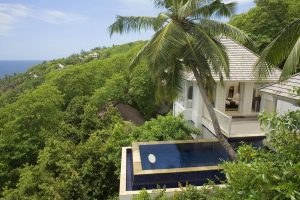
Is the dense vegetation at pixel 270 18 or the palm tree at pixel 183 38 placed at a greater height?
the dense vegetation at pixel 270 18

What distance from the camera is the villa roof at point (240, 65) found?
1639cm

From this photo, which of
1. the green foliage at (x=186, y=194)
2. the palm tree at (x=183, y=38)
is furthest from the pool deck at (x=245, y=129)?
the green foliage at (x=186, y=194)

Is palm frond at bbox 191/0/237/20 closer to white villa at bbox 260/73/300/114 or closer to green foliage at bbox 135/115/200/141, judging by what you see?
white villa at bbox 260/73/300/114

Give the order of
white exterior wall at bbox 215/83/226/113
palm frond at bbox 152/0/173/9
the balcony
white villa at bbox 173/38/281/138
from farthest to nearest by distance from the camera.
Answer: white exterior wall at bbox 215/83/226/113
white villa at bbox 173/38/281/138
the balcony
palm frond at bbox 152/0/173/9

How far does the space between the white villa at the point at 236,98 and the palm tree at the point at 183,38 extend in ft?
11.6

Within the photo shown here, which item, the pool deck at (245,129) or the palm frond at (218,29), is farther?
the pool deck at (245,129)

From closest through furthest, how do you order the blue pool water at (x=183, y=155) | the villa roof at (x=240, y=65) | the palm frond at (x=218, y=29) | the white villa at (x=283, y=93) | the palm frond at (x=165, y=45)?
the palm frond at (x=165, y=45) < the white villa at (x=283, y=93) < the palm frond at (x=218, y=29) < the blue pool water at (x=183, y=155) < the villa roof at (x=240, y=65)

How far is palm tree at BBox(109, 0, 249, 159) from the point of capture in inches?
448

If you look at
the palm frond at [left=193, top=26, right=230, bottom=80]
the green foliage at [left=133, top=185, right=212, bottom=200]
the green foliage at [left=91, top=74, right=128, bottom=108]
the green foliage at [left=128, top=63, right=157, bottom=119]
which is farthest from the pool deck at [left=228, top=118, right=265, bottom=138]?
the green foliage at [left=91, top=74, right=128, bottom=108]

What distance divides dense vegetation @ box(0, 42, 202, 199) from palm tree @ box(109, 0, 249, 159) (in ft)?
10.9

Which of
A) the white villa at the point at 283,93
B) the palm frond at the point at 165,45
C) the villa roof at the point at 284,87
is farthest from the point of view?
the villa roof at the point at 284,87

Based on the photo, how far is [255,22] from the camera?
32.4 m

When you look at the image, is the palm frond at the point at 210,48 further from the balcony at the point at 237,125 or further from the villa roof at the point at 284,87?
the balcony at the point at 237,125

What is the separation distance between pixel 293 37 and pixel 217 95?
843 cm
